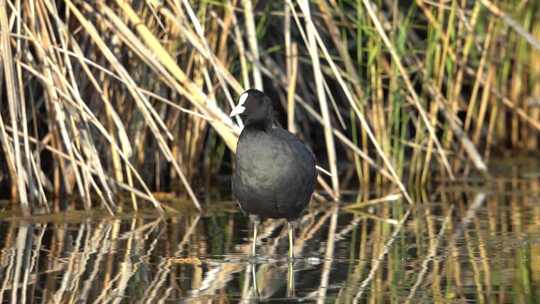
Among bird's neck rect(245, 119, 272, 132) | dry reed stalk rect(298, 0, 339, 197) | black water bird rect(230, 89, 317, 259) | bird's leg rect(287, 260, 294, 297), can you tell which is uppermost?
dry reed stalk rect(298, 0, 339, 197)

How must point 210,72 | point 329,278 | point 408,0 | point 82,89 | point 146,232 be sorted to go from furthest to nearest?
point 408,0, point 210,72, point 82,89, point 146,232, point 329,278

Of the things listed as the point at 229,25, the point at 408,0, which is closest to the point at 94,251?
the point at 229,25

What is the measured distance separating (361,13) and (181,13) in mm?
1239

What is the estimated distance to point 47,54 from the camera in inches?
244

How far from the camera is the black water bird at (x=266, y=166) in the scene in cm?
512

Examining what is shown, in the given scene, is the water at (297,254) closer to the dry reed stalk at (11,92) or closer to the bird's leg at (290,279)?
the bird's leg at (290,279)

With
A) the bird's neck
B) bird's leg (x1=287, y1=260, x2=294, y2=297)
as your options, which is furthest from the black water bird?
bird's leg (x1=287, y1=260, x2=294, y2=297)

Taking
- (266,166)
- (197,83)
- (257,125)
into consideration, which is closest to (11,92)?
(197,83)

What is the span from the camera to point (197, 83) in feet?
23.0

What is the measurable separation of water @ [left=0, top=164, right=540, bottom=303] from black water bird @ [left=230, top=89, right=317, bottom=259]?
0.25 m

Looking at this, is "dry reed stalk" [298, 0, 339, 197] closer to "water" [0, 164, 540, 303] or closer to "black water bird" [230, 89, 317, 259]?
"water" [0, 164, 540, 303]

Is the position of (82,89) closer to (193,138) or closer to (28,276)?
(193,138)

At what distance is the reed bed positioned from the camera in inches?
245

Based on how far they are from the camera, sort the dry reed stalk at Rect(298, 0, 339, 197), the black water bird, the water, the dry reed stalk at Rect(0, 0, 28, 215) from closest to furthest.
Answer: the water → the black water bird → the dry reed stalk at Rect(0, 0, 28, 215) → the dry reed stalk at Rect(298, 0, 339, 197)
